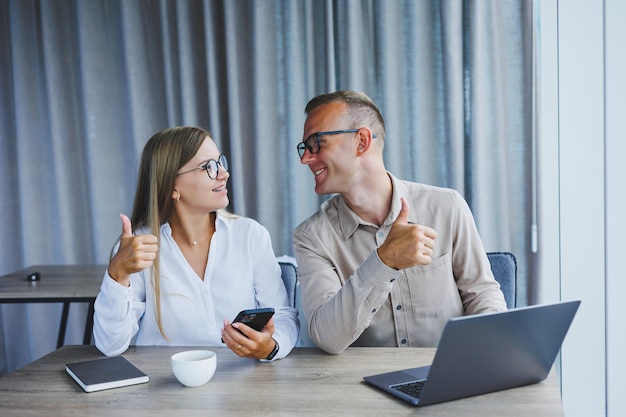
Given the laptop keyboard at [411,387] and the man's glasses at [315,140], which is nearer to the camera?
the laptop keyboard at [411,387]

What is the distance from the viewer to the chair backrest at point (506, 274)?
195 cm

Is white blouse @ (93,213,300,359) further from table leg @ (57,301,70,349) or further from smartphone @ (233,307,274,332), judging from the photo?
table leg @ (57,301,70,349)

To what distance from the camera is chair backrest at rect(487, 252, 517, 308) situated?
1.95m

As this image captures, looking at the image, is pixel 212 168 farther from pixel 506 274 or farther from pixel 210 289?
pixel 506 274

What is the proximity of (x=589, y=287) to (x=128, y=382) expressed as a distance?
1.79 meters

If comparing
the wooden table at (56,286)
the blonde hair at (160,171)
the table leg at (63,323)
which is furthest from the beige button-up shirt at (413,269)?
the table leg at (63,323)

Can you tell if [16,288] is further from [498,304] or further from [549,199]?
[549,199]

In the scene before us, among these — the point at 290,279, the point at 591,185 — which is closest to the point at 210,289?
the point at 290,279

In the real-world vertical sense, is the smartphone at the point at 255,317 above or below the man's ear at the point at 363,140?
below

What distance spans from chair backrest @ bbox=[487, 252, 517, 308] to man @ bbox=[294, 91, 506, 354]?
0.30ft

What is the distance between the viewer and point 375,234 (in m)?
1.89

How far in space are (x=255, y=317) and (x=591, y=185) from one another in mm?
1571

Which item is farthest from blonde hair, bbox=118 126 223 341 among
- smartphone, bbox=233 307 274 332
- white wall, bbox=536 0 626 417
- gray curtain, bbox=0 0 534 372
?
white wall, bbox=536 0 626 417

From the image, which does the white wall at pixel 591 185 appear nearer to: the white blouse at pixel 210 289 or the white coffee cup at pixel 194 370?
the white blouse at pixel 210 289
